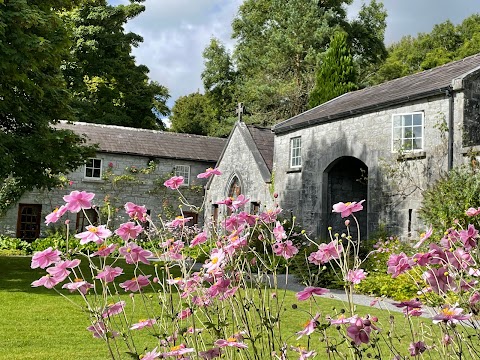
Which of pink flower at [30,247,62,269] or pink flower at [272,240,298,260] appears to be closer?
pink flower at [30,247,62,269]

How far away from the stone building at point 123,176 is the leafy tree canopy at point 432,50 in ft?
50.9

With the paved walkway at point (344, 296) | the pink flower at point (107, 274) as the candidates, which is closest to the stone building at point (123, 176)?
the paved walkway at point (344, 296)

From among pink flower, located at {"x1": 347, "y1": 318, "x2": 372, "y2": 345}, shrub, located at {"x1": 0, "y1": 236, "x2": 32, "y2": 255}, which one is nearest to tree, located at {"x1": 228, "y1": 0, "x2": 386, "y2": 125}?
shrub, located at {"x1": 0, "y1": 236, "x2": 32, "y2": 255}

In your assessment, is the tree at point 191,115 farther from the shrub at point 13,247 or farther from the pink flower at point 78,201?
the pink flower at point 78,201

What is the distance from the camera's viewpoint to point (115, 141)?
26203mm

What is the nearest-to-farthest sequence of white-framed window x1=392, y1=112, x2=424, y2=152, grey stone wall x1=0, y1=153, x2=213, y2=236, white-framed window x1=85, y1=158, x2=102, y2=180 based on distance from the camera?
white-framed window x1=392, y1=112, x2=424, y2=152 → grey stone wall x1=0, y1=153, x2=213, y2=236 → white-framed window x1=85, y1=158, x2=102, y2=180

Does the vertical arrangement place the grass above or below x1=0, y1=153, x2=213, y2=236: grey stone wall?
below

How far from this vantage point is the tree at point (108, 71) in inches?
1198

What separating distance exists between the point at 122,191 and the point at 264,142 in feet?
26.1

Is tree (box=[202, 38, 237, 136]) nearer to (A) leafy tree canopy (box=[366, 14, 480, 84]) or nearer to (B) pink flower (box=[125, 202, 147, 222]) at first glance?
(A) leafy tree canopy (box=[366, 14, 480, 84])

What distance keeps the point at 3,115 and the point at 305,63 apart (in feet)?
81.3

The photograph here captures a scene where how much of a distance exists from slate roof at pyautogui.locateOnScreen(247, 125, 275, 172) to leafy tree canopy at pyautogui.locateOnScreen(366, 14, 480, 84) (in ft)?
49.0

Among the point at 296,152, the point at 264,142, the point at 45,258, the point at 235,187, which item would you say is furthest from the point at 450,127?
the point at 45,258

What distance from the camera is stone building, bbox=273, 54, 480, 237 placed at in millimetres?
13766
